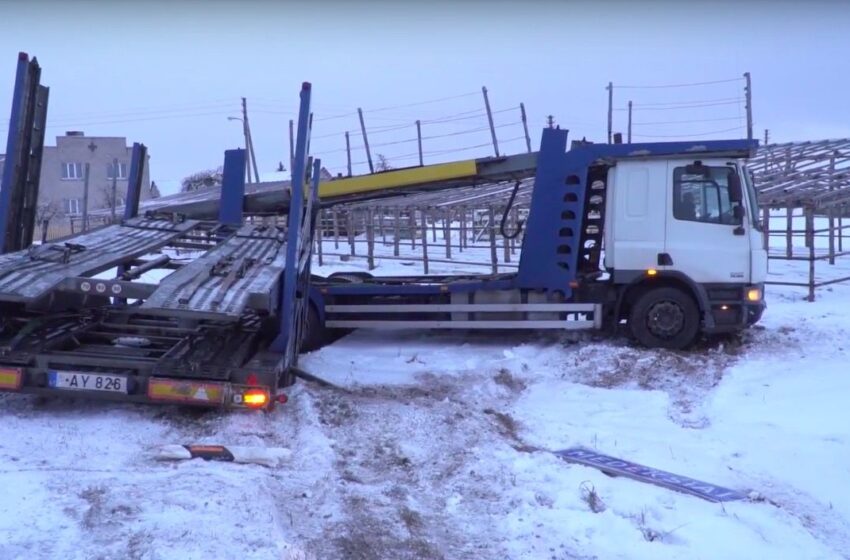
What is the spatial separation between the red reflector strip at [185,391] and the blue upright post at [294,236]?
1.02m

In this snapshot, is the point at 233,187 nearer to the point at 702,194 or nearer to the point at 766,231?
the point at 702,194

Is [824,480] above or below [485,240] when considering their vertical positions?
below

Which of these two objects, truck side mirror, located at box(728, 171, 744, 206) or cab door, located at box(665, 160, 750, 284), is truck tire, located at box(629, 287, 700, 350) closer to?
cab door, located at box(665, 160, 750, 284)

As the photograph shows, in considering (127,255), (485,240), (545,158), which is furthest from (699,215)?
(485,240)

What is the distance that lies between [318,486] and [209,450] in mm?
898

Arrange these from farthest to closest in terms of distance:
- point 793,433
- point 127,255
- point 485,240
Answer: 1. point 485,240
2. point 127,255
3. point 793,433

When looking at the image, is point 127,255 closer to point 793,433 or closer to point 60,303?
point 60,303

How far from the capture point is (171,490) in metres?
5.31

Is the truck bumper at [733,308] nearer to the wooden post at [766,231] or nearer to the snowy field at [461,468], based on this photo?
the snowy field at [461,468]

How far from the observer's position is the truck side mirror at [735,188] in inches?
409

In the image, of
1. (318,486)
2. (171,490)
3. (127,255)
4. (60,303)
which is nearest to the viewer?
(171,490)

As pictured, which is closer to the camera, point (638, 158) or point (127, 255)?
point (127, 255)

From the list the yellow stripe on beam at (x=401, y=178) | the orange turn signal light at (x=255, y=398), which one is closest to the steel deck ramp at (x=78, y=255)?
the orange turn signal light at (x=255, y=398)

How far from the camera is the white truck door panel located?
10633mm
